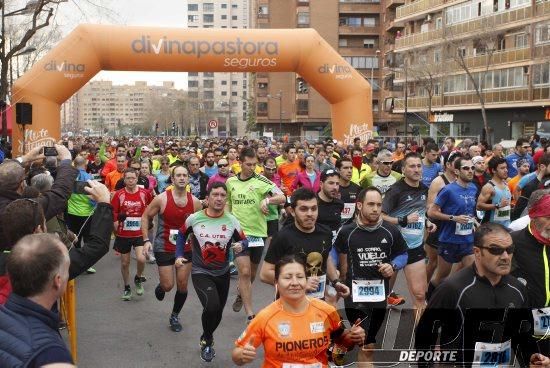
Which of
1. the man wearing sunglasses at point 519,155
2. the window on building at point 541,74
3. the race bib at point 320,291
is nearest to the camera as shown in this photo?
the race bib at point 320,291

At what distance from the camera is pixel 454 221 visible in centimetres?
727

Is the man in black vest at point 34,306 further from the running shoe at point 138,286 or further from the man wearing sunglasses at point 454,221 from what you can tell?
the running shoe at point 138,286

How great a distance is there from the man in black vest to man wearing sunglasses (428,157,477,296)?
5.49 meters

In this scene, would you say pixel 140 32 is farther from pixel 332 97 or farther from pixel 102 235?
pixel 102 235

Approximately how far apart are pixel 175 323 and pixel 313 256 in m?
2.43

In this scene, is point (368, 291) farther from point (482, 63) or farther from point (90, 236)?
point (482, 63)

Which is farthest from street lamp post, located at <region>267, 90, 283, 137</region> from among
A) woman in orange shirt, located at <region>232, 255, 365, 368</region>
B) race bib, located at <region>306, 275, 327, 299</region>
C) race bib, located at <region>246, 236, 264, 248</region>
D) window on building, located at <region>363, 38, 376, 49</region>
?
woman in orange shirt, located at <region>232, 255, 365, 368</region>

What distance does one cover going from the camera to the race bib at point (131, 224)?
8445mm

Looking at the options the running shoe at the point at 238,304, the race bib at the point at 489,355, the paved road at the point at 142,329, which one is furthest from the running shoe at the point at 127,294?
the race bib at the point at 489,355

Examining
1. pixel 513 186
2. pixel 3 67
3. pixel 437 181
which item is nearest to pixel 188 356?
pixel 437 181

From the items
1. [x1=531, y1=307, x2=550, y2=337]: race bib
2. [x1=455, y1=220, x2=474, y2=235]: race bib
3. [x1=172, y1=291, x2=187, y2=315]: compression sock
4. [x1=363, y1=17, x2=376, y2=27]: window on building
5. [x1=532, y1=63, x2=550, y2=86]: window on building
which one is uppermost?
[x1=363, y1=17, x2=376, y2=27]: window on building

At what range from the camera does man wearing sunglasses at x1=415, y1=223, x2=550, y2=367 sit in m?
3.42

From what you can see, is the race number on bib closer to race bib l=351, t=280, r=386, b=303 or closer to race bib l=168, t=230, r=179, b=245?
race bib l=351, t=280, r=386, b=303

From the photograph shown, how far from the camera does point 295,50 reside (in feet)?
58.3
